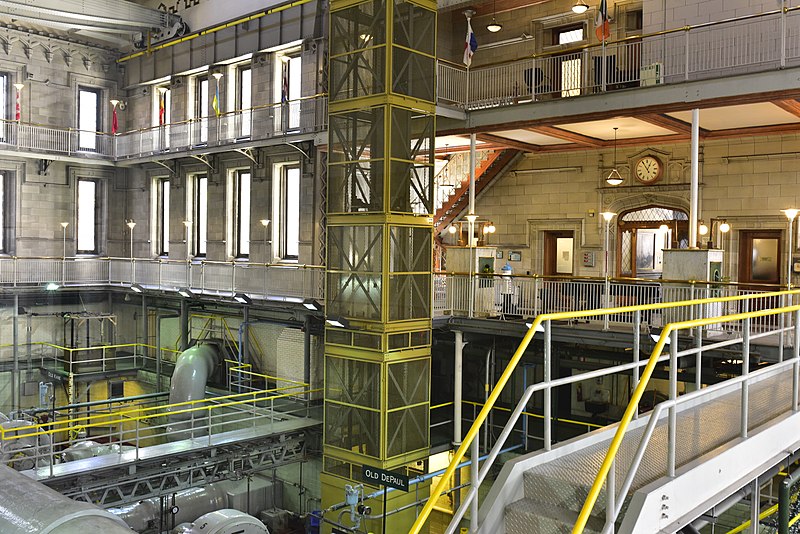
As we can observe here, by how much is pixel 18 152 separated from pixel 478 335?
1862 centimetres

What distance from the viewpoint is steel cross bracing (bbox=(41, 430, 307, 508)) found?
55.0 feet

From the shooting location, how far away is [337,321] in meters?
18.2

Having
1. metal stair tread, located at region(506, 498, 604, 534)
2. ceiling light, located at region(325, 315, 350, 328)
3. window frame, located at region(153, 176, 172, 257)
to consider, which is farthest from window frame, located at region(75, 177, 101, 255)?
metal stair tread, located at region(506, 498, 604, 534)

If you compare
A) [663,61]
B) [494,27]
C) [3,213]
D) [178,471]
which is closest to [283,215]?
[494,27]

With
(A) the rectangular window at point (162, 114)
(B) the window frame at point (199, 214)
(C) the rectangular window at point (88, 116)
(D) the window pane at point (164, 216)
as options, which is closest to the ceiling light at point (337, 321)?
(B) the window frame at point (199, 214)

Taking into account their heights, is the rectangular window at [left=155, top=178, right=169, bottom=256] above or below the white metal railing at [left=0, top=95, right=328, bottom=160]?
below

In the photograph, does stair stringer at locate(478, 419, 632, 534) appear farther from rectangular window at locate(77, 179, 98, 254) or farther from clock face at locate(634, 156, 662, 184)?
rectangular window at locate(77, 179, 98, 254)

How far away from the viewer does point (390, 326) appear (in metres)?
17.6

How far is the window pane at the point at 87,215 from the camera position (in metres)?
31.8

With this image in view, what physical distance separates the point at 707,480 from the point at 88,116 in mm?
→ 31318

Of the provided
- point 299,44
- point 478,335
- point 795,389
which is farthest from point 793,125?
point 299,44

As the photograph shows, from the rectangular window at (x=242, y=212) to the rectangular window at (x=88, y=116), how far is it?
7.56 meters

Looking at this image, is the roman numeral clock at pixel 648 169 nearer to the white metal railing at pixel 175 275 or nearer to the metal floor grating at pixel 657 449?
the white metal railing at pixel 175 275

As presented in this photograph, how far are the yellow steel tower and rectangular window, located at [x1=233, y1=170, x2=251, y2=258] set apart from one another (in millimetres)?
9970
